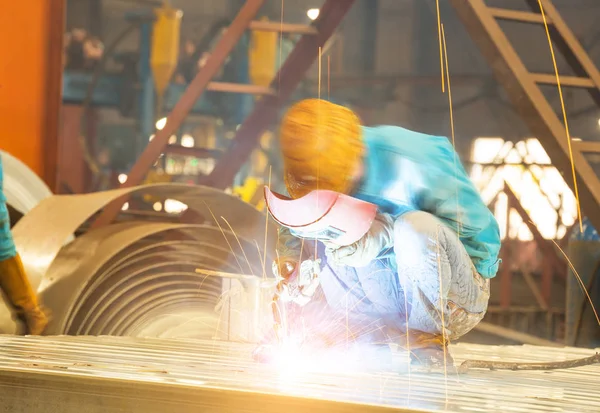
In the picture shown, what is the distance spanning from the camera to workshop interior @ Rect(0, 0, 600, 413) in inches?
85.5

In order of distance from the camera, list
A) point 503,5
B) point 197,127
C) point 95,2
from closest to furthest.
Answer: point 503,5 < point 197,127 < point 95,2

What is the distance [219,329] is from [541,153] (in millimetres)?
7331

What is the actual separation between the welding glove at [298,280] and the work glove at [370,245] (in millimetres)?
121

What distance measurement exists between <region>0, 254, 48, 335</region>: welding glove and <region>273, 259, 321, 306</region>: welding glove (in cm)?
143

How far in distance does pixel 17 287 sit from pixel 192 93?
165cm

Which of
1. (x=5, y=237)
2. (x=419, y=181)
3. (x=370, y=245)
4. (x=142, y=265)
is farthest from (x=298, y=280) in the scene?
(x=142, y=265)

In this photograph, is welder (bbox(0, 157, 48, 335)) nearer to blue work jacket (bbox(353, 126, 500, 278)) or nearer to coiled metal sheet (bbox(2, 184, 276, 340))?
coiled metal sheet (bbox(2, 184, 276, 340))

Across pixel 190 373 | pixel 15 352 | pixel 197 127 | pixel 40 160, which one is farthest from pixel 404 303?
pixel 197 127

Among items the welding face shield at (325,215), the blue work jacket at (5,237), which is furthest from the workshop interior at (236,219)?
the blue work jacket at (5,237)

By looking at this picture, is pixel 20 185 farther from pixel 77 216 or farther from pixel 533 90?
pixel 533 90

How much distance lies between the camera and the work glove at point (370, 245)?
2.37m

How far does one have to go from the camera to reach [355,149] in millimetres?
2340

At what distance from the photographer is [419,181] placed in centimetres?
240

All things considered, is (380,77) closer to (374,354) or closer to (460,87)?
(460,87)
